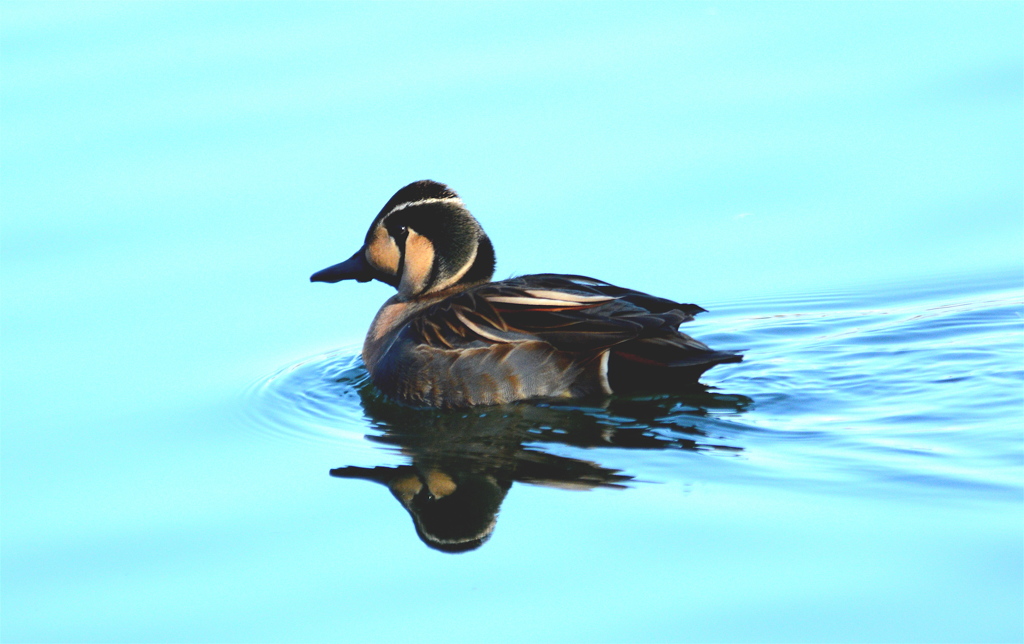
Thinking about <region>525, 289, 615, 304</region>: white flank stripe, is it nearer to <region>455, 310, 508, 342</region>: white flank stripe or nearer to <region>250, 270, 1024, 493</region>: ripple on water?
<region>455, 310, 508, 342</region>: white flank stripe

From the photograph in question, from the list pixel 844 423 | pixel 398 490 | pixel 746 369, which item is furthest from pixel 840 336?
pixel 398 490

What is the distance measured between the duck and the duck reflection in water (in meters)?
0.14

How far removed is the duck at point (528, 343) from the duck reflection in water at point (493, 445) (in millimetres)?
136

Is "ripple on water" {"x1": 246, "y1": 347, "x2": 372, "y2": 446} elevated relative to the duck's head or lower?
lower

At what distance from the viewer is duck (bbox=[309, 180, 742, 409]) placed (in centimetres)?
857

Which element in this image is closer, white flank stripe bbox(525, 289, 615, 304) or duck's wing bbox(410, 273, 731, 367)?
duck's wing bbox(410, 273, 731, 367)

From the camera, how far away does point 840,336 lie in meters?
9.66

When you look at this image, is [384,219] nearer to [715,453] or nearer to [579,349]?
[579,349]

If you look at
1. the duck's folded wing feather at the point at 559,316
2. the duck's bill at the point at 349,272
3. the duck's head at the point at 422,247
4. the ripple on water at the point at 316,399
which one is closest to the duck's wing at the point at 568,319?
the duck's folded wing feather at the point at 559,316

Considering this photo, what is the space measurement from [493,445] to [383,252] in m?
2.13

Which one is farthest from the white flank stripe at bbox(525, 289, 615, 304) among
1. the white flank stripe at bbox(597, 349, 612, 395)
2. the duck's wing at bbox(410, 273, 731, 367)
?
the white flank stripe at bbox(597, 349, 612, 395)

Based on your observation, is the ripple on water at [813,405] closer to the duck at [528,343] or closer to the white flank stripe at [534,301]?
the duck at [528,343]

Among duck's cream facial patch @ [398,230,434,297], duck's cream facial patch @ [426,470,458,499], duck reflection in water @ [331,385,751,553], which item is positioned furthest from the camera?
duck's cream facial patch @ [398,230,434,297]

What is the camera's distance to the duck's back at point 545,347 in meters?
8.56
